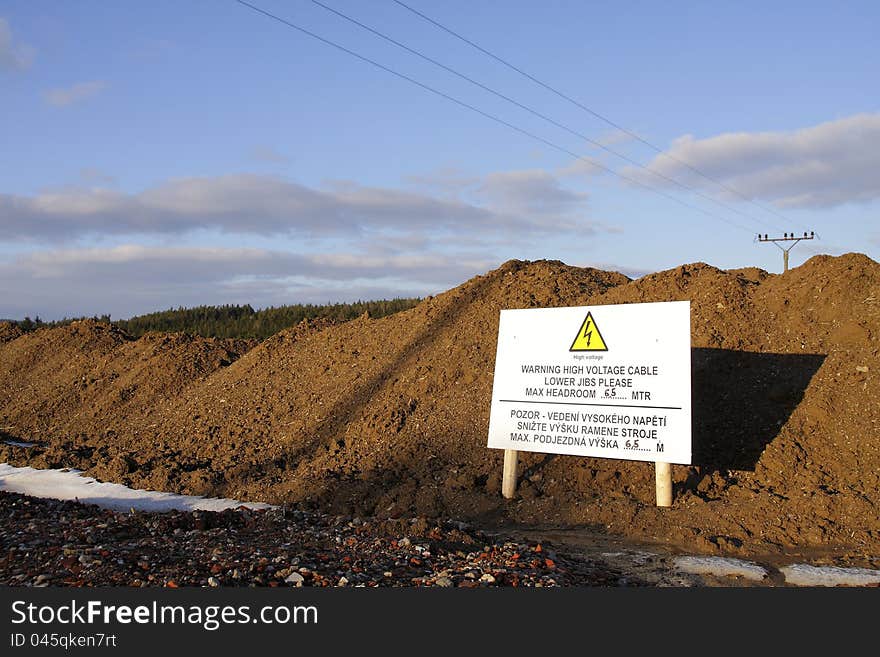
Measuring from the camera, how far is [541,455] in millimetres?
10539

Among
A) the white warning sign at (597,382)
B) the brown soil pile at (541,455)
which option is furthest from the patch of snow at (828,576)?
the white warning sign at (597,382)

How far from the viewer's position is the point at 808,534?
762 centimetres

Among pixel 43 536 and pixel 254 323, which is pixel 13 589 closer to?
pixel 43 536

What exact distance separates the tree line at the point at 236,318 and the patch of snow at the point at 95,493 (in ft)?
42.2

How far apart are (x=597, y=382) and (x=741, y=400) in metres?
2.64

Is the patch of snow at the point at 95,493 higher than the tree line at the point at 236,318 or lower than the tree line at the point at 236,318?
lower

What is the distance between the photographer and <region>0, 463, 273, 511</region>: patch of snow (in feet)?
35.3

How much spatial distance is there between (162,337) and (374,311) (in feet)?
21.6

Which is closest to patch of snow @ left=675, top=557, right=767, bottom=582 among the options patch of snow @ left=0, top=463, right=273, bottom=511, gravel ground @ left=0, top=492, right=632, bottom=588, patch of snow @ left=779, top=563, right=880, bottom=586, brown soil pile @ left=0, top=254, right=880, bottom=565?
patch of snow @ left=779, top=563, right=880, bottom=586

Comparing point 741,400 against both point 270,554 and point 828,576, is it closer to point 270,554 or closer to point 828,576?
point 828,576

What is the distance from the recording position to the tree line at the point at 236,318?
27.8 metres

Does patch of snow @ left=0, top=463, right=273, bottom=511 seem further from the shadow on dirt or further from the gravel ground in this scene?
the shadow on dirt

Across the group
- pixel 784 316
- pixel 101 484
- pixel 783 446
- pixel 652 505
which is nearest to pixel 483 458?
pixel 652 505

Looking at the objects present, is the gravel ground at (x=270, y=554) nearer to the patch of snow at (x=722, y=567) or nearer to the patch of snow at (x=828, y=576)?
the patch of snow at (x=722, y=567)
